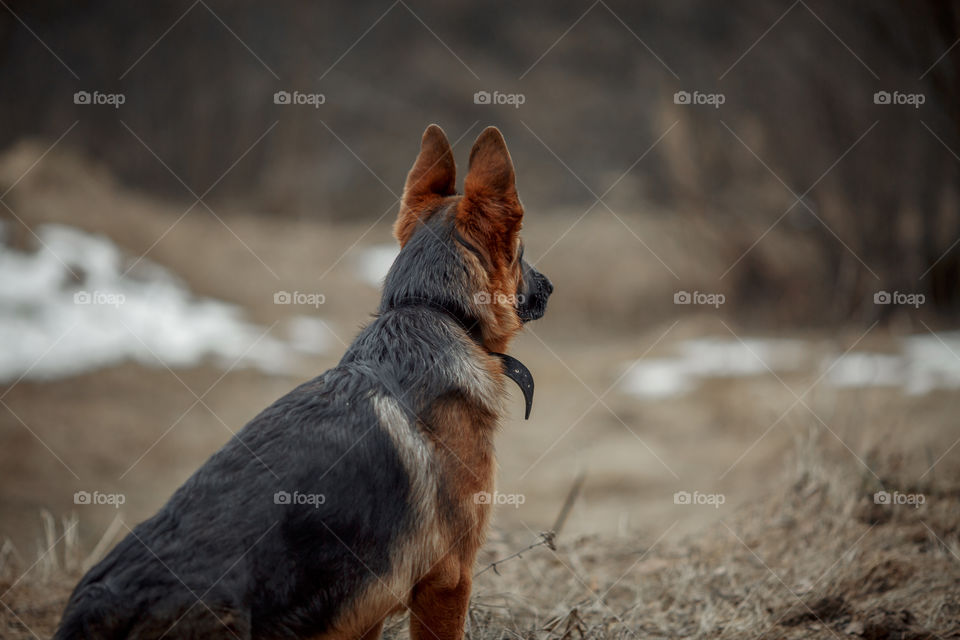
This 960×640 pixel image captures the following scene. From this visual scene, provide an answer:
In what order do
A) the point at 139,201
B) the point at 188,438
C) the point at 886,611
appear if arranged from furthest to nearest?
the point at 139,201
the point at 188,438
the point at 886,611

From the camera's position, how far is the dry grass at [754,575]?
4.19m

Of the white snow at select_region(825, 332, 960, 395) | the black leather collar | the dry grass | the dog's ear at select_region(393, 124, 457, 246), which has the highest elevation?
the white snow at select_region(825, 332, 960, 395)

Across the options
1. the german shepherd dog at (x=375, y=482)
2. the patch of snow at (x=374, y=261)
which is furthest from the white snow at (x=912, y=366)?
the german shepherd dog at (x=375, y=482)

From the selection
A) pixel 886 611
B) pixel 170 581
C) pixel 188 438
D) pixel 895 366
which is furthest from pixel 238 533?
pixel 895 366

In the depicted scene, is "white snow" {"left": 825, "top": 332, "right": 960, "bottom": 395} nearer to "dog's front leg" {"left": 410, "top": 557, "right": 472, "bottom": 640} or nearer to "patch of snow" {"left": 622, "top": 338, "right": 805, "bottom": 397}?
"patch of snow" {"left": 622, "top": 338, "right": 805, "bottom": 397}

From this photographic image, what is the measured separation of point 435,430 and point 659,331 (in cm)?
1070

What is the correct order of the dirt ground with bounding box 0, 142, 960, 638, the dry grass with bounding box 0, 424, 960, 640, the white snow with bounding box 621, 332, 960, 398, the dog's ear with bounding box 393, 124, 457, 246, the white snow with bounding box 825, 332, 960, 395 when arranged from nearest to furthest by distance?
the dog's ear with bounding box 393, 124, 457, 246 → the dry grass with bounding box 0, 424, 960, 640 → the dirt ground with bounding box 0, 142, 960, 638 → the white snow with bounding box 825, 332, 960, 395 → the white snow with bounding box 621, 332, 960, 398

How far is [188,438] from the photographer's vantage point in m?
9.70

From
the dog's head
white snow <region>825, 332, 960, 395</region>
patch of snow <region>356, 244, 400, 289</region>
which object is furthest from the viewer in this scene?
patch of snow <region>356, 244, 400, 289</region>

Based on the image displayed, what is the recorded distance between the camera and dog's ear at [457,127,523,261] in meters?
3.44

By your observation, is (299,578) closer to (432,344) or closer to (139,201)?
(432,344)

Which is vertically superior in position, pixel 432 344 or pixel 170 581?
pixel 432 344

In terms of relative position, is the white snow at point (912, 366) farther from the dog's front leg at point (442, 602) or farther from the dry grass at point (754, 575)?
the dog's front leg at point (442, 602)

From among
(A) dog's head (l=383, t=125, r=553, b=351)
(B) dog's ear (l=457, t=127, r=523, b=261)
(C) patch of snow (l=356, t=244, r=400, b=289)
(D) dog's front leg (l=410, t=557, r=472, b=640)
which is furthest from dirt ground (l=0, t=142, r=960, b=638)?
(B) dog's ear (l=457, t=127, r=523, b=261)
